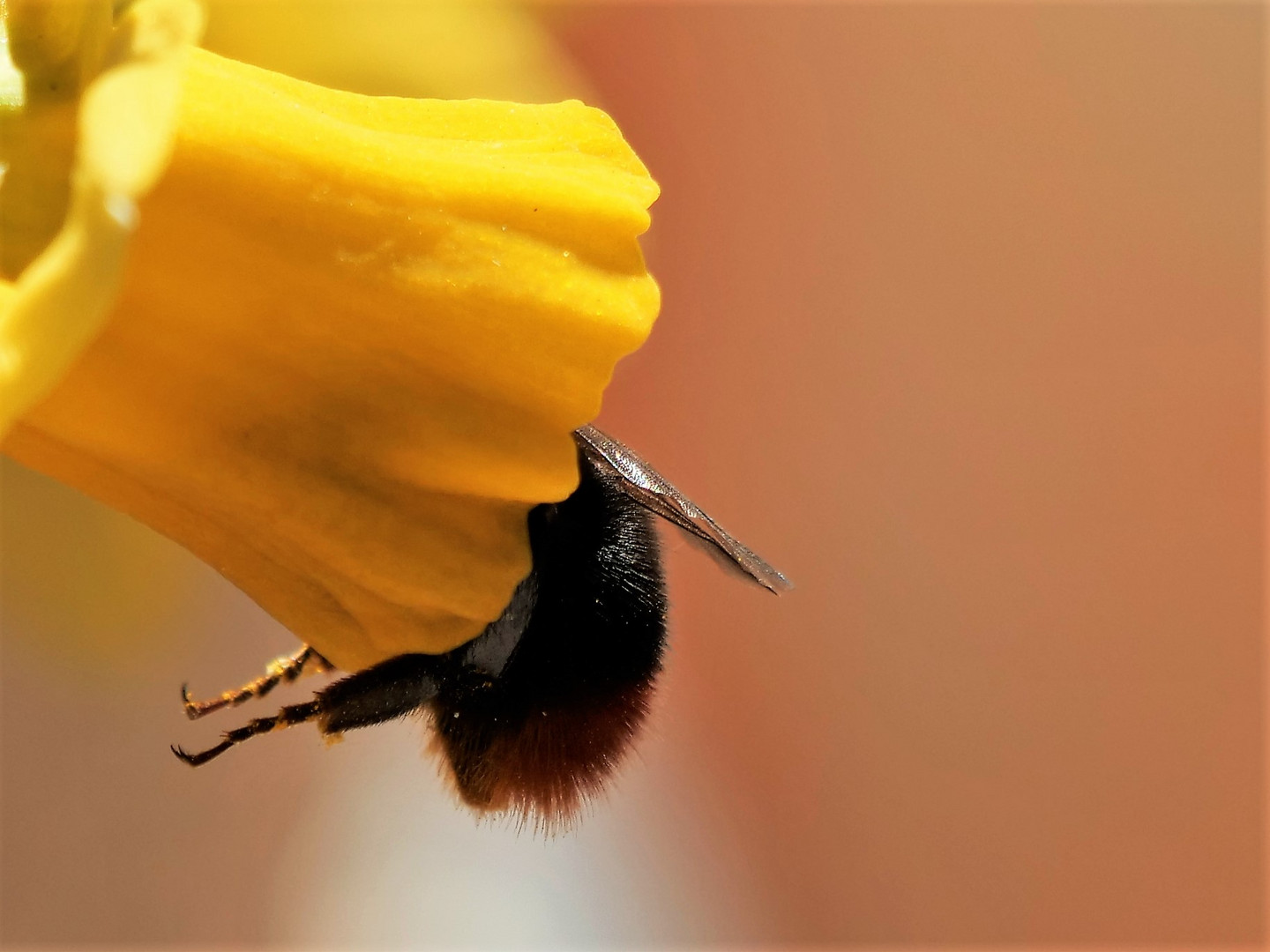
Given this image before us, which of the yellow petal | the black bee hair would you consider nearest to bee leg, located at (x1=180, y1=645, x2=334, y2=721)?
the black bee hair

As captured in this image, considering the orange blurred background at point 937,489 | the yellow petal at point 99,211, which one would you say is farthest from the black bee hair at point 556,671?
the orange blurred background at point 937,489

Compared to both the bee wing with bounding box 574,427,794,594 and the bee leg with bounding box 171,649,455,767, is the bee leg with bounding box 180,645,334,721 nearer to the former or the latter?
the bee leg with bounding box 171,649,455,767

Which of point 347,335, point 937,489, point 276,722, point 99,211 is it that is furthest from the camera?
point 937,489

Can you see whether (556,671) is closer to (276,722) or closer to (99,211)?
(276,722)

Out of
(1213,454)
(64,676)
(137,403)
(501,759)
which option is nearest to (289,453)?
(137,403)

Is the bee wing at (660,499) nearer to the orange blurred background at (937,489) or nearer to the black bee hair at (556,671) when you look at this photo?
the black bee hair at (556,671)

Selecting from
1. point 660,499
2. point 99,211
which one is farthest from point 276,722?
point 99,211

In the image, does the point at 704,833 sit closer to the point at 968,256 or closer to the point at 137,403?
the point at 968,256
